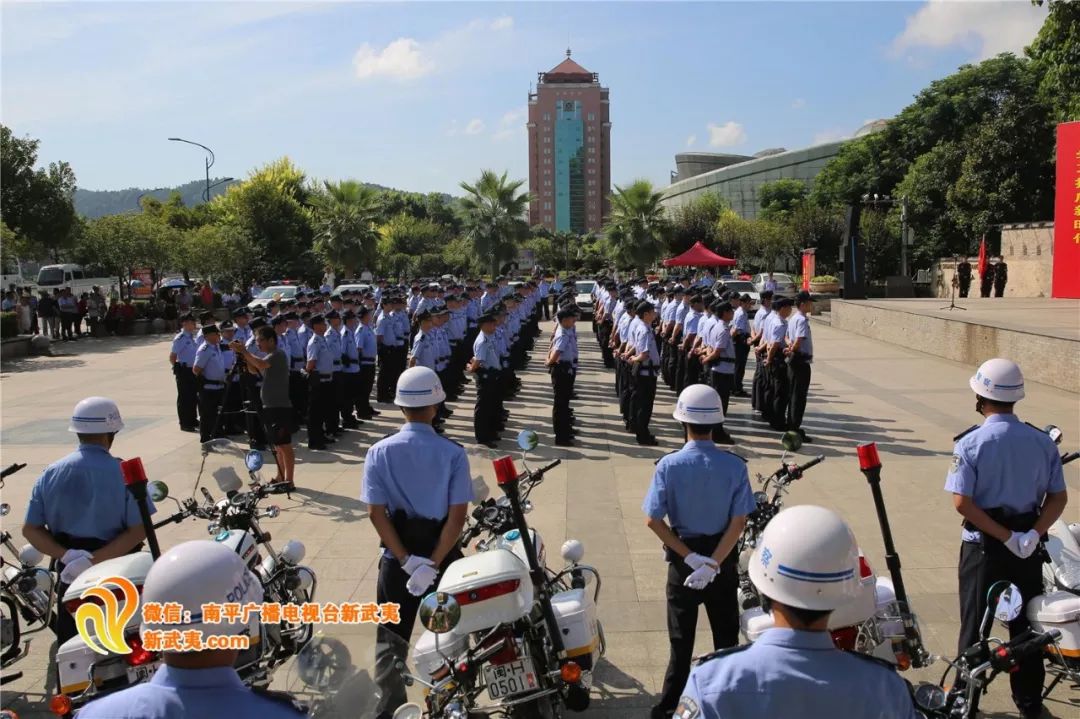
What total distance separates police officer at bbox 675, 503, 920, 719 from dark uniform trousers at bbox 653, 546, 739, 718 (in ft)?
6.94

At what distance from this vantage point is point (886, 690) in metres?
A: 2.38

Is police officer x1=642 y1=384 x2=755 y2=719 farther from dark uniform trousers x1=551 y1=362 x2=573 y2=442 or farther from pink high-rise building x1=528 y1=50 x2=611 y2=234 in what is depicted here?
pink high-rise building x1=528 y1=50 x2=611 y2=234

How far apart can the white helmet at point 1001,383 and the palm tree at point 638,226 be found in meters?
40.3

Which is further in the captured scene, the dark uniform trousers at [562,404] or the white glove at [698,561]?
the dark uniform trousers at [562,404]

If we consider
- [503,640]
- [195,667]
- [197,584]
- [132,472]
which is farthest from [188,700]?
[132,472]

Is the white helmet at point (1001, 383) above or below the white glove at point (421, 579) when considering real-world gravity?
above

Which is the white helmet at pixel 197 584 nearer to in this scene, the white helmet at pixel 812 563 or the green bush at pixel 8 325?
the white helmet at pixel 812 563

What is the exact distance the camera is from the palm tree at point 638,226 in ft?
146

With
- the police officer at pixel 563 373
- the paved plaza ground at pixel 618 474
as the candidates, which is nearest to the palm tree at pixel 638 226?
the paved plaza ground at pixel 618 474

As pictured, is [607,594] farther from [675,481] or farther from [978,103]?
[978,103]

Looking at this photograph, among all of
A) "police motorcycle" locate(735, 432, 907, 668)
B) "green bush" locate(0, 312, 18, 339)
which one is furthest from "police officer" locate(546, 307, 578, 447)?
"green bush" locate(0, 312, 18, 339)

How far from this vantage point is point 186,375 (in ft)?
43.1

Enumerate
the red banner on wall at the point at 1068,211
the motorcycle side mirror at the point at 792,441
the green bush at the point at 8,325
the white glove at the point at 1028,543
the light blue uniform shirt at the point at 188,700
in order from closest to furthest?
the light blue uniform shirt at the point at 188,700 → the white glove at the point at 1028,543 → the motorcycle side mirror at the point at 792,441 → the red banner on wall at the point at 1068,211 → the green bush at the point at 8,325

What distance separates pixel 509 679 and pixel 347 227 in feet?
116
